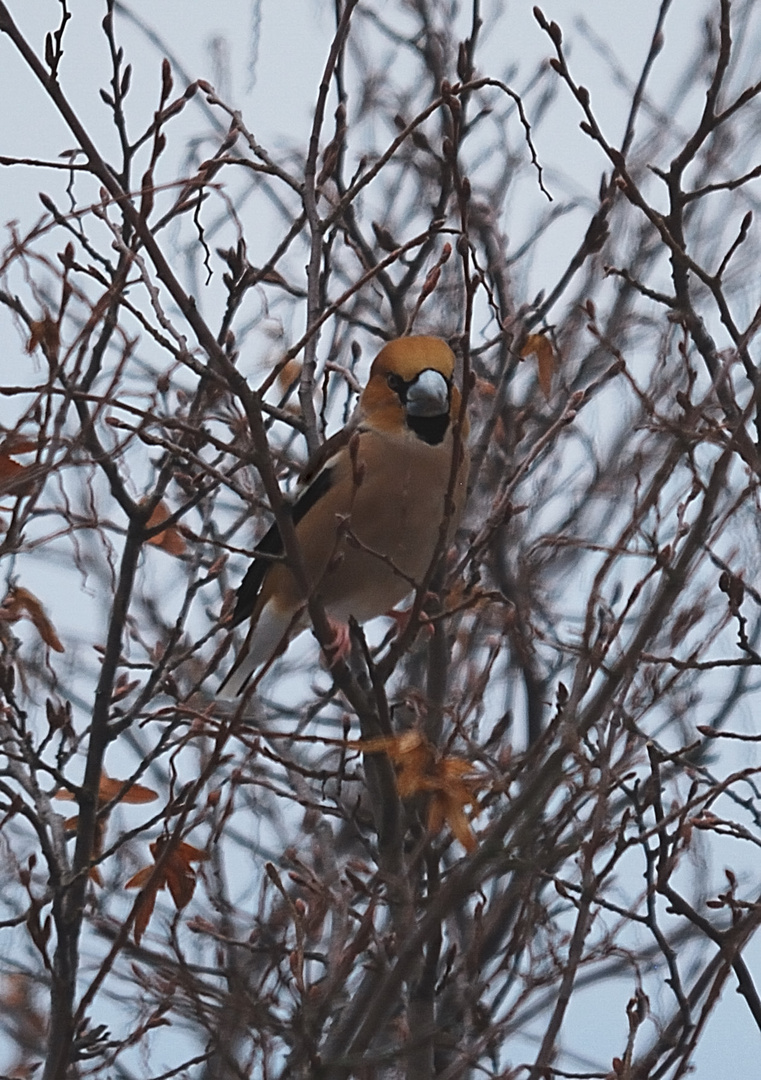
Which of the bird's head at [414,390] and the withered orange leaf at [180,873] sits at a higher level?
the bird's head at [414,390]

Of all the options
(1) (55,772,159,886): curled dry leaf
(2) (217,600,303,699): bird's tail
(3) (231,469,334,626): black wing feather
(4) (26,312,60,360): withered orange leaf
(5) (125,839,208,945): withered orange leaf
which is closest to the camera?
(4) (26,312,60,360): withered orange leaf

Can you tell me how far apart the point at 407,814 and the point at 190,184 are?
4.16 ft

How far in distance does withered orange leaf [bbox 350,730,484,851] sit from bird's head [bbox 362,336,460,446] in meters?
1.45

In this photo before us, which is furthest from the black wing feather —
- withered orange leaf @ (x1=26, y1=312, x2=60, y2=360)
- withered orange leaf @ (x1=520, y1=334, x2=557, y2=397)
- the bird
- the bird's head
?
withered orange leaf @ (x1=26, y1=312, x2=60, y2=360)

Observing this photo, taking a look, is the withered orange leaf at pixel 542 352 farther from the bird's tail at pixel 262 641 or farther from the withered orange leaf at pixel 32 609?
the withered orange leaf at pixel 32 609

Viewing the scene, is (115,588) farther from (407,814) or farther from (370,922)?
(370,922)

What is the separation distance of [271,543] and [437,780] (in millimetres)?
1611

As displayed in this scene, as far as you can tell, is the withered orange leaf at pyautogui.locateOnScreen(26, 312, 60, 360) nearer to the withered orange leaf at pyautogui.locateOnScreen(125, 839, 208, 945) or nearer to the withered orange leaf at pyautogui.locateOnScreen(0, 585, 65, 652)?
the withered orange leaf at pyautogui.locateOnScreen(0, 585, 65, 652)

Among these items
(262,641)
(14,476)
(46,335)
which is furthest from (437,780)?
(262,641)

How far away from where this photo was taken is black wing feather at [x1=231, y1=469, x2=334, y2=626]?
3455 millimetres

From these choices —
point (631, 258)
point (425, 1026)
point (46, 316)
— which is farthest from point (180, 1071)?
point (631, 258)

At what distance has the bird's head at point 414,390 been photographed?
132 inches

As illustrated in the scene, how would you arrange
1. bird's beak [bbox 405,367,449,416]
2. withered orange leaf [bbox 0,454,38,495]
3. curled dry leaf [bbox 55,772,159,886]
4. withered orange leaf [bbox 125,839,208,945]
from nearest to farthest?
1. withered orange leaf [bbox 0,454,38,495]
2. withered orange leaf [bbox 125,839,208,945]
3. curled dry leaf [bbox 55,772,159,886]
4. bird's beak [bbox 405,367,449,416]

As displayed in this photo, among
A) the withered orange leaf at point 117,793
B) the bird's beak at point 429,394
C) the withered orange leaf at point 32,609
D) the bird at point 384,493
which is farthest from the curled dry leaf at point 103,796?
the bird's beak at point 429,394
